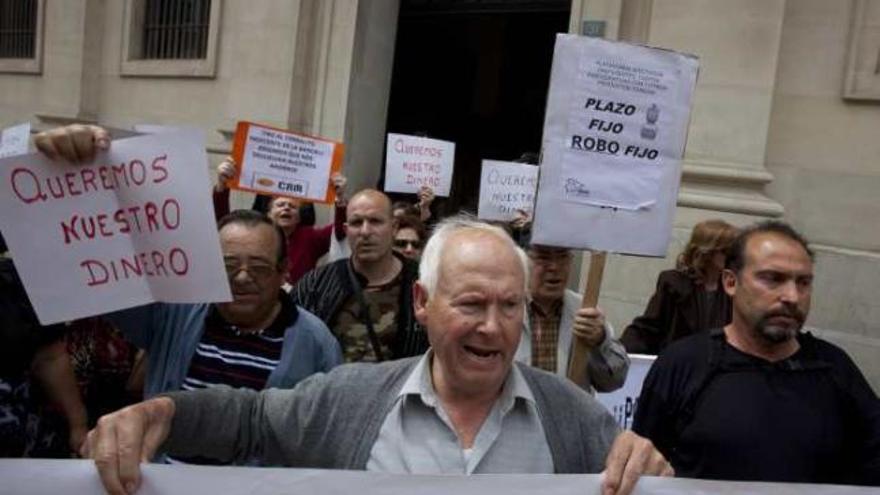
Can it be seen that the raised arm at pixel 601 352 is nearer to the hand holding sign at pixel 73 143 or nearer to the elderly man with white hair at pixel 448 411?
the elderly man with white hair at pixel 448 411

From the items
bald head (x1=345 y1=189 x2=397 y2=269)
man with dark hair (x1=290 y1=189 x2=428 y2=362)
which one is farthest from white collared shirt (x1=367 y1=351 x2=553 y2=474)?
bald head (x1=345 y1=189 x2=397 y2=269)

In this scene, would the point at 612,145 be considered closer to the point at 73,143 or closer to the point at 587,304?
the point at 587,304

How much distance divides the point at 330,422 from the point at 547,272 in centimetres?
164

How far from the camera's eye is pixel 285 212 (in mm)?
5703

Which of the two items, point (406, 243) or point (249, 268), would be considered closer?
point (249, 268)

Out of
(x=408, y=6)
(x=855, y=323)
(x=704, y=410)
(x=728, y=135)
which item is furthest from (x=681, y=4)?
(x=704, y=410)

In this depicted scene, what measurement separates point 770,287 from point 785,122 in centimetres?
447

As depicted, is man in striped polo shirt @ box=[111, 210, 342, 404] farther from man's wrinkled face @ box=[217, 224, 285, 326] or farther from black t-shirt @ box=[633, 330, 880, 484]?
black t-shirt @ box=[633, 330, 880, 484]

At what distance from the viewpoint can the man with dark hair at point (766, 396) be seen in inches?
98.8

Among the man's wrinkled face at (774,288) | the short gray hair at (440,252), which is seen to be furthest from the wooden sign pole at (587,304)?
the short gray hair at (440,252)

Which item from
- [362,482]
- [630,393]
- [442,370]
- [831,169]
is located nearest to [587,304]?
[442,370]

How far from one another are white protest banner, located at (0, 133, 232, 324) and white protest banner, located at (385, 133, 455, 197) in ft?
14.7

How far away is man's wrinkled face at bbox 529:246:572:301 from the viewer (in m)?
3.42

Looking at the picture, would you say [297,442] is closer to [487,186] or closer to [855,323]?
[487,186]
